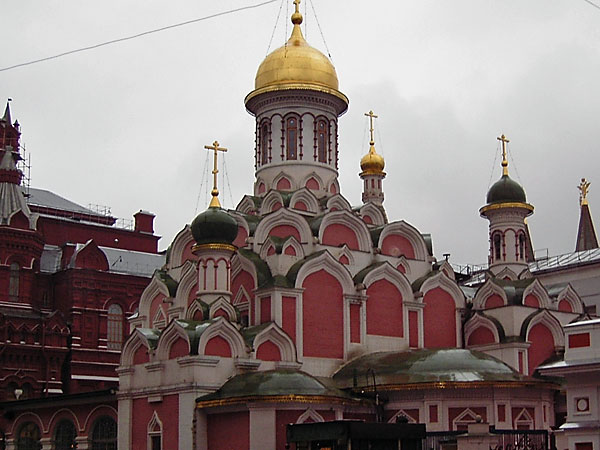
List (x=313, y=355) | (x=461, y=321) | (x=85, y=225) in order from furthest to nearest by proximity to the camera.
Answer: (x=85, y=225) → (x=461, y=321) → (x=313, y=355)

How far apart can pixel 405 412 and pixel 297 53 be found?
10.1 m

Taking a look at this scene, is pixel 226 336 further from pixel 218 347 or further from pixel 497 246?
pixel 497 246

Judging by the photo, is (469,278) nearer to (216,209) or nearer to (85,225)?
(85,225)

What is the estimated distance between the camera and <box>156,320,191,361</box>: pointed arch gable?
69.8 ft

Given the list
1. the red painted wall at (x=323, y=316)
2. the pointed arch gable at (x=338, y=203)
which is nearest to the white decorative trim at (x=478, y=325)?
the red painted wall at (x=323, y=316)

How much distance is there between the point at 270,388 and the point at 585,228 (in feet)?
82.5

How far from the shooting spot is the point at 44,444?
25672 millimetres

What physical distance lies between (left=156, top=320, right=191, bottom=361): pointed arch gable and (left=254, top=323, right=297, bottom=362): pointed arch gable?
1.75 m

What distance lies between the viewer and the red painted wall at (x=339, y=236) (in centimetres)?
2425

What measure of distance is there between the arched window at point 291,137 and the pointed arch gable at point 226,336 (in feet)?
20.9

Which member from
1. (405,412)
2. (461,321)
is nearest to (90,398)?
(405,412)

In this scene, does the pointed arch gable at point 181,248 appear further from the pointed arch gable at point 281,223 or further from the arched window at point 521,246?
the arched window at point 521,246

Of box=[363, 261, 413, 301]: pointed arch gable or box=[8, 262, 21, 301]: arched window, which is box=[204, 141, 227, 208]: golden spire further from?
box=[8, 262, 21, 301]: arched window

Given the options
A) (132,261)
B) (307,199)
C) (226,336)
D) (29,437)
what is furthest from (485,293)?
(132,261)
